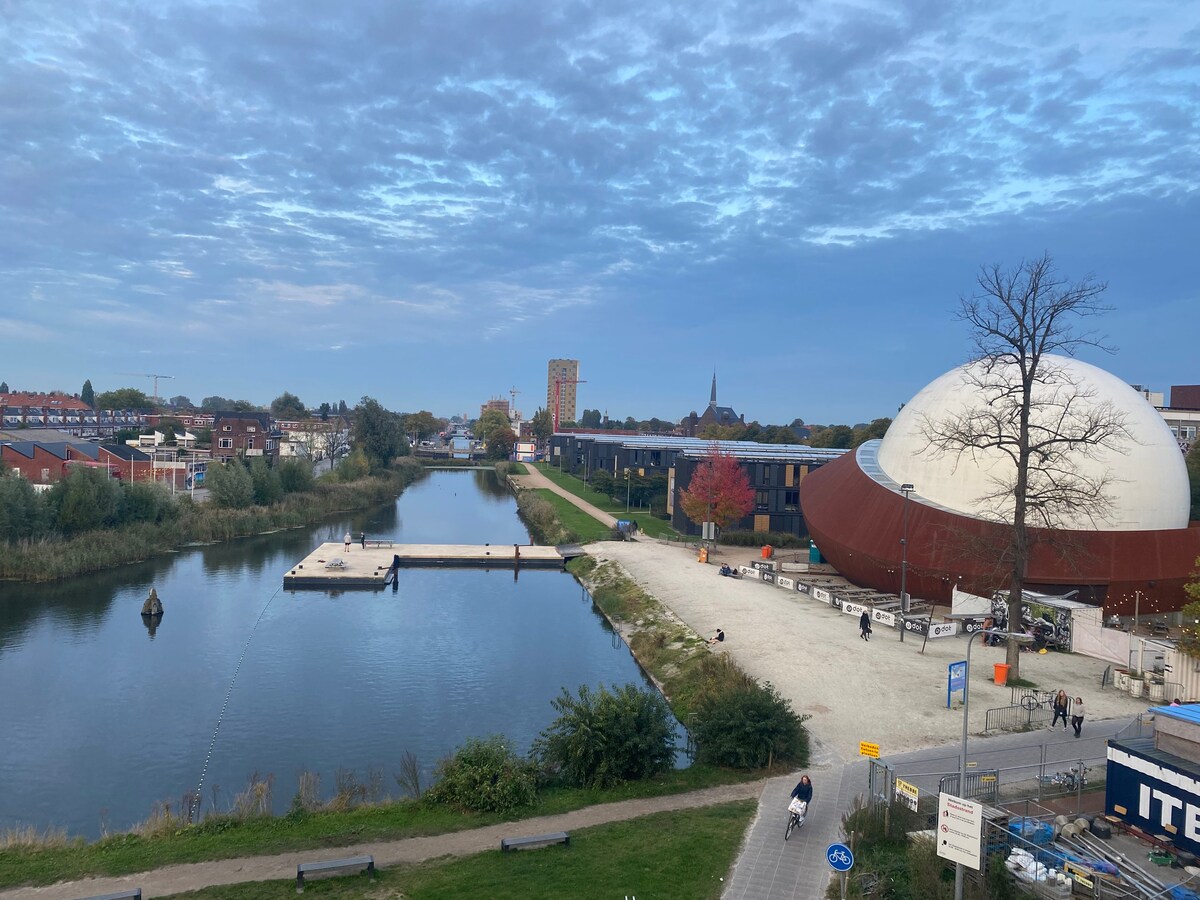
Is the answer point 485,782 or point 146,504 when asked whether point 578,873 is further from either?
point 146,504

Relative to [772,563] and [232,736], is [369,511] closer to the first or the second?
[772,563]

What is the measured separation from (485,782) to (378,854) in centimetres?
231

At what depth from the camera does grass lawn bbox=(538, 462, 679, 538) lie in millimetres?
53938

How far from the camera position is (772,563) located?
40.0 meters

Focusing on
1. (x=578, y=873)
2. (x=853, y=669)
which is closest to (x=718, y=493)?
(x=853, y=669)

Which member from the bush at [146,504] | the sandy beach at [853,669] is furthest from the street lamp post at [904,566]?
the bush at [146,504]

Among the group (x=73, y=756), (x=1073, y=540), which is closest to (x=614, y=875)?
(x=73, y=756)

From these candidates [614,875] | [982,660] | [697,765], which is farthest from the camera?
[982,660]

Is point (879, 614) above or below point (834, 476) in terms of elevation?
below

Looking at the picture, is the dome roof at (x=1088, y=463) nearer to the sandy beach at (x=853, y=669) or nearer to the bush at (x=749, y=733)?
the sandy beach at (x=853, y=669)

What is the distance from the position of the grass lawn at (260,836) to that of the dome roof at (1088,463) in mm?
19007

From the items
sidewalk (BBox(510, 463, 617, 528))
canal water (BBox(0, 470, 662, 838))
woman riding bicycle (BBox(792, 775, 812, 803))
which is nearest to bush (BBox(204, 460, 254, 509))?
canal water (BBox(0, 470, 662, 838))

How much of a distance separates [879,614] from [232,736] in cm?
2108

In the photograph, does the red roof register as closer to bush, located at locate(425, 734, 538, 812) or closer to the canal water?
the canal water
